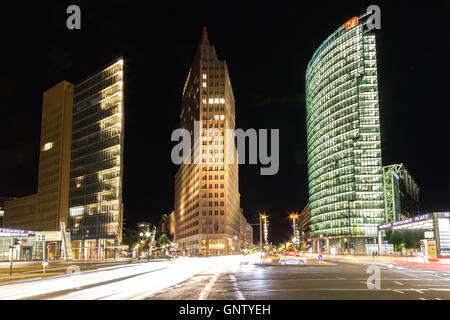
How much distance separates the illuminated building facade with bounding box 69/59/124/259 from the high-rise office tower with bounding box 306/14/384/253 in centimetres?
7402

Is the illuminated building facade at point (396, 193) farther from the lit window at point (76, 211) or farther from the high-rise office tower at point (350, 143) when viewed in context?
the lit window at point (76, 211)

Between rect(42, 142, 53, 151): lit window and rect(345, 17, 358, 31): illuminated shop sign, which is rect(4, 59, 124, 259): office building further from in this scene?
A: rect(345, 17, 358, 31): illuminated shop sign

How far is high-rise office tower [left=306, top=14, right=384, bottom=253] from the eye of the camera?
461 ft

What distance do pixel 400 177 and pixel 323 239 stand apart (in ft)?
126

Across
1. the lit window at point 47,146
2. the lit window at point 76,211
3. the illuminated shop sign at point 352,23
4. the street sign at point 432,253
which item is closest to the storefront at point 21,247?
the lit window at point 76,211

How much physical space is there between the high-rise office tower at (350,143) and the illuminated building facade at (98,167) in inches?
2914

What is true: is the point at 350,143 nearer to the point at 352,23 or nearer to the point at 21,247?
the point at 352,23

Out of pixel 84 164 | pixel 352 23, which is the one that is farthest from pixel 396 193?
pixel 84 164

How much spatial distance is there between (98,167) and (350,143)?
84.4 meters

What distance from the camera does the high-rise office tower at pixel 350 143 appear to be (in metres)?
140

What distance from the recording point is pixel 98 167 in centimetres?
11800

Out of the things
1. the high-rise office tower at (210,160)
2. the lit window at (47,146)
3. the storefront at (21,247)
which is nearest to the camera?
the storefront at (21,247)
